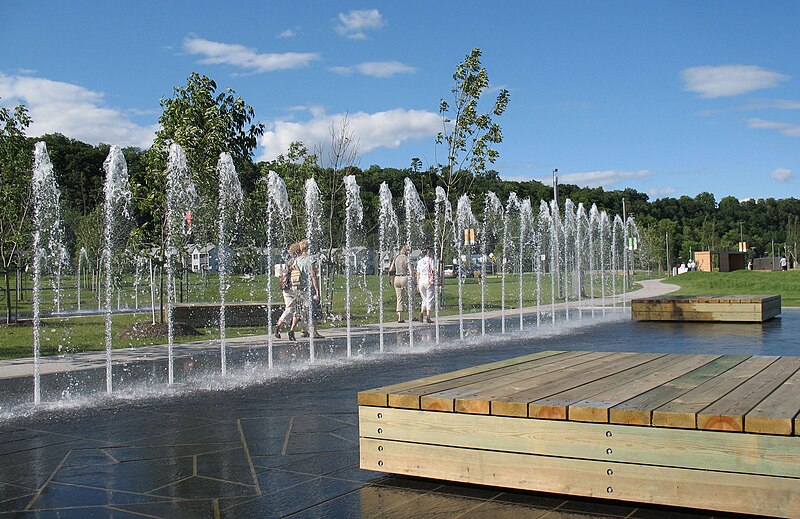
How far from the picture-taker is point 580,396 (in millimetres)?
4062

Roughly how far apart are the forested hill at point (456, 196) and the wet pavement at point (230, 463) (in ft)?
28.4

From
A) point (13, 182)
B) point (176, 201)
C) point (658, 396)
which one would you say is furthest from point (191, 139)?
point (658, 396)

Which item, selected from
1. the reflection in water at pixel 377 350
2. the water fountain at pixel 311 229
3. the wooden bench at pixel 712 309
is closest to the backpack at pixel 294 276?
the water fountain at pixel 311 229

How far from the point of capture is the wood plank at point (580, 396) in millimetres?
3775

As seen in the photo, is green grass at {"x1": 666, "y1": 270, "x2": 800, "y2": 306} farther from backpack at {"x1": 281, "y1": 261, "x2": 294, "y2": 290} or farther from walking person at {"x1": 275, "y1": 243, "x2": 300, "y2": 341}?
backpack at {"x1": 281, "y1": 261, "x2": 294, "y2": 290}

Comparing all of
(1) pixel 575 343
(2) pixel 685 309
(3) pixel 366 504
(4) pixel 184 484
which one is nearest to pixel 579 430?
(3) pixel 366 504

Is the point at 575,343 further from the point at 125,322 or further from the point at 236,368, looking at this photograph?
the point at 125,322

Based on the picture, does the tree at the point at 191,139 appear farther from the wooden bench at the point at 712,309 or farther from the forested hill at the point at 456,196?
the wooden bench at the point at 712,309

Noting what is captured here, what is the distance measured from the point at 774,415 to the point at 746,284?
30.4 meters

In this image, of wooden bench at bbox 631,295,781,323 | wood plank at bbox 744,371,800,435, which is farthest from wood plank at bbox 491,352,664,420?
wooden bench at bbox 631,295,781,323

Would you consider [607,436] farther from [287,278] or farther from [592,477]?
[287,278]

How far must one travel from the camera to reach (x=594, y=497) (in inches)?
149

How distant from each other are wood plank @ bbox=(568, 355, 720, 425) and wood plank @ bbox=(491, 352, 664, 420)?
0.38 feet

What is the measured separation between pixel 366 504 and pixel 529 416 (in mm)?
958
